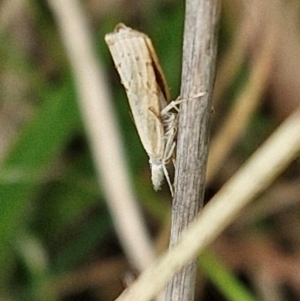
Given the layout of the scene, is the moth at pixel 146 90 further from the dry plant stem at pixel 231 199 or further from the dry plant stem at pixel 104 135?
the dry plant stem at pixel 104 135

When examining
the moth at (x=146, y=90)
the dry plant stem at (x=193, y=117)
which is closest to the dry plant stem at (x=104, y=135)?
the moth at (x=146, y=90)

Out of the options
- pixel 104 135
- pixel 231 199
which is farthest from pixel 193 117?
pixel 104 135

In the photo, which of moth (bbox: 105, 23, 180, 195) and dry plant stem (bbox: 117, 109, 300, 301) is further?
moth (bbox: 105, 23, 180, 195)

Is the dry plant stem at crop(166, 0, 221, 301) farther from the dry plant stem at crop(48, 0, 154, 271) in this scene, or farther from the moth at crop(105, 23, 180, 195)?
the dry plant stem at crop(48, 0, 154, 271)

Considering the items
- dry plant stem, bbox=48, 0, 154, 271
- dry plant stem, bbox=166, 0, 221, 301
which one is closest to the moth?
dry plant stem, bbox=166, 0, 221, 301

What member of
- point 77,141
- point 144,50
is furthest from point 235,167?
point 144,50

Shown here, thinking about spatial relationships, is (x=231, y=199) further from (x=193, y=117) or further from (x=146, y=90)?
(x=146, y=90)
